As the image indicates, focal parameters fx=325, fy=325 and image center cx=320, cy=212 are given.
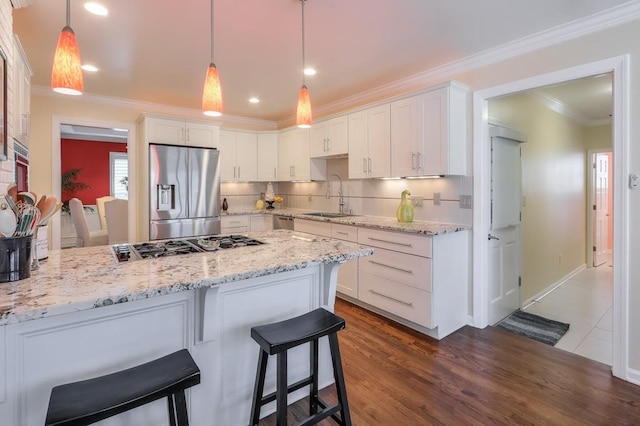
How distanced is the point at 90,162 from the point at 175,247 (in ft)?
22.2

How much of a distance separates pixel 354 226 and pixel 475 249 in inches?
46.7

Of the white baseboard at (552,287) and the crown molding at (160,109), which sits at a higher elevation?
the crown molding at (160,109)

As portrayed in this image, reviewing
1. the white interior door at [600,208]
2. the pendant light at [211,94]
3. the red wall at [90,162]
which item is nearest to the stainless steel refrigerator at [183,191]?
the pendant light at [211,94]

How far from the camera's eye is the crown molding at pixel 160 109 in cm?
388

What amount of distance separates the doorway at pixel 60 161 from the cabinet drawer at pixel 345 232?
2.71 m

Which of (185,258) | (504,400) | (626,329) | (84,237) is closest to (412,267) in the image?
(504,400)

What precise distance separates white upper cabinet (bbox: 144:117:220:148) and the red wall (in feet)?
13.2

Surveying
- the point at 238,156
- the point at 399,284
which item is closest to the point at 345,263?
the point at 399,284

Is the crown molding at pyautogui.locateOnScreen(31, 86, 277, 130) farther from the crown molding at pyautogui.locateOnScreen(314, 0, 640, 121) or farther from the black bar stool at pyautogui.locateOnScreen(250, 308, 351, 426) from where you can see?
the black bar stool at pyautogui.locateOnScreen(250, 308, 351, 426)

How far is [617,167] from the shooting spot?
2.21 m

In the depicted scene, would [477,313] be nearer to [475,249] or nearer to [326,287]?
[475,249]

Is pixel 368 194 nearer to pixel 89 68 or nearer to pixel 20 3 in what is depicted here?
pixel 89 68

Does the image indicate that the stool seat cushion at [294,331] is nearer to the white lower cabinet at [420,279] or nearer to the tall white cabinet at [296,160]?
the white lower cabinet at [420,279]

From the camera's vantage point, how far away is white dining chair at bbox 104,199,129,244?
4.16m
